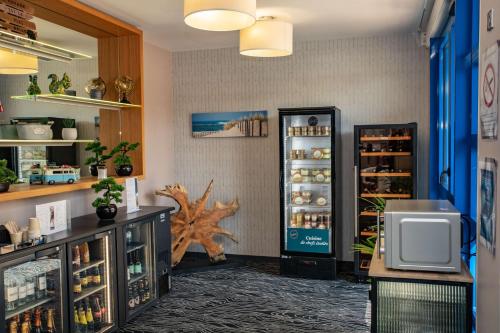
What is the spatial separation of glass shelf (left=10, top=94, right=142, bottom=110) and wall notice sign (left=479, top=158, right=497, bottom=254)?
3354 millimetres

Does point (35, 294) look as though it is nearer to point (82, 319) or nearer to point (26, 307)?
point (26, 307)

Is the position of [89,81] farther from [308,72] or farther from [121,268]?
[308,72]

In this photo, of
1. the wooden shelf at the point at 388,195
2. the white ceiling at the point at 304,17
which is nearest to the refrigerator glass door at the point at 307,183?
the wooden shelf at the point at 388,195

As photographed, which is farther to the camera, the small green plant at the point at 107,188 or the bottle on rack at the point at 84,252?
the small green plant at the point at 107,188


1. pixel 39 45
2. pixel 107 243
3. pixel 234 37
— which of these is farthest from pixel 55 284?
pixel 234 37

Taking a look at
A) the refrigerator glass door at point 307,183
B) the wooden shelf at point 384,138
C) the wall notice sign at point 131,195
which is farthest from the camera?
the refrigerator glass door at point 307,183

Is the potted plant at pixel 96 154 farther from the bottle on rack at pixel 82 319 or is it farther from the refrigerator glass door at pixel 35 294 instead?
the bottle on rack at pixel 82 319

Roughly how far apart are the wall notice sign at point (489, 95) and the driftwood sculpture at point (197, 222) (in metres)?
4.24

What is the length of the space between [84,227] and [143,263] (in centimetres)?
96

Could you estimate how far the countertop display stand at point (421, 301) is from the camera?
104 inches

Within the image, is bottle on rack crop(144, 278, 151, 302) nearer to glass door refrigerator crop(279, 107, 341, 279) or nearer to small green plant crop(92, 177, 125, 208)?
small green plant crop(92, 177, 125, 208)

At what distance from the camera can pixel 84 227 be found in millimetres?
3924

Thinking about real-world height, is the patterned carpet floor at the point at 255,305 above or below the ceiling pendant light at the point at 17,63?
below

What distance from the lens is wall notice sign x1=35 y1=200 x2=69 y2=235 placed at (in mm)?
3561
